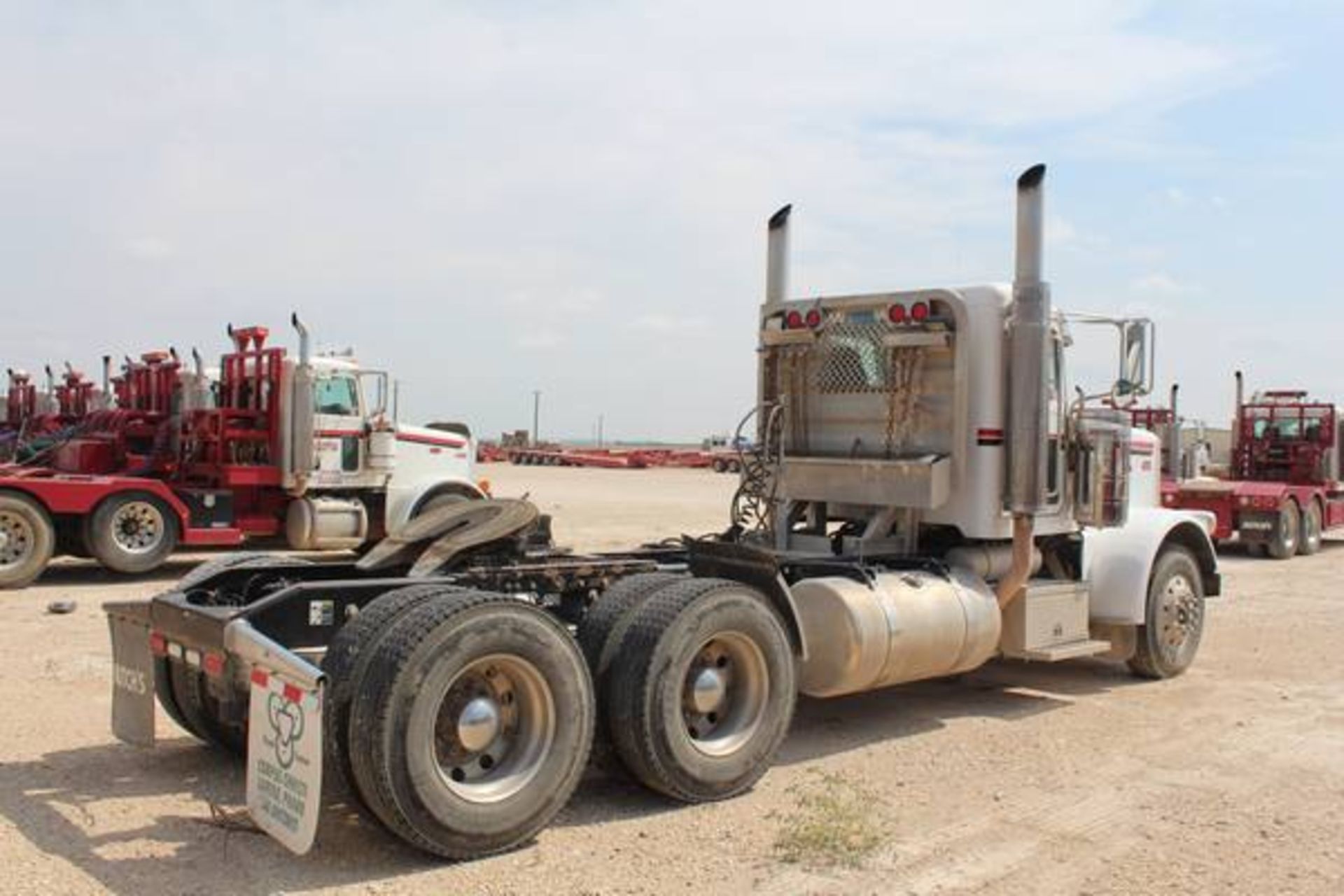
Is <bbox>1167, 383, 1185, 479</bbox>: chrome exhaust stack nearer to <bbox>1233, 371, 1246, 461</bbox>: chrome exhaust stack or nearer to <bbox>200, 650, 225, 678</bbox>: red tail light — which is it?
<bbox>1233, 371, 1246, 461</bbox>: chrome exhaust stack

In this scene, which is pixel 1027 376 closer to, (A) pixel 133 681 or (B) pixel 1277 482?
(A) pixel 133 681

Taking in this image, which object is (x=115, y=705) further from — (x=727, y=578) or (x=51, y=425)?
(x=51, y=425)

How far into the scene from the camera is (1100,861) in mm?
5137

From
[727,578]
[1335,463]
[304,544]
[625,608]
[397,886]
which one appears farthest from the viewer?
[1335,463]

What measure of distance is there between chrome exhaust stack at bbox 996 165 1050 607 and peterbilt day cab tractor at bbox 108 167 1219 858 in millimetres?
17

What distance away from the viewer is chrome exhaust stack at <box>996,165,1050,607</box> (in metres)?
7.75

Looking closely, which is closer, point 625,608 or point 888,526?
point 625,608

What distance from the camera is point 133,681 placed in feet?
19.7

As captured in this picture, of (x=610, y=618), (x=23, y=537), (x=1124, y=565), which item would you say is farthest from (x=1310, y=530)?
(x=23, y=537)

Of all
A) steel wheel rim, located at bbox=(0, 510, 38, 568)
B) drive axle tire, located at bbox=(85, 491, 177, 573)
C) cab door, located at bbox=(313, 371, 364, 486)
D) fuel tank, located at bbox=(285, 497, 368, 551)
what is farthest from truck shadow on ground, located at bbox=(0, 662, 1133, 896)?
cab door, located at bbox=(313, 371, 364, 486)

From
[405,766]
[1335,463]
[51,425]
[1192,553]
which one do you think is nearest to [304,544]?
[51,425]

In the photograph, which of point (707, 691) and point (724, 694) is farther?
point (724, 694)

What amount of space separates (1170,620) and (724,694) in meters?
4.51

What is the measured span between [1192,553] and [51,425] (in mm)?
16519
